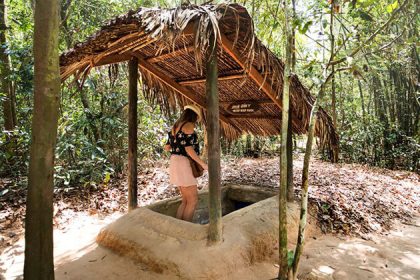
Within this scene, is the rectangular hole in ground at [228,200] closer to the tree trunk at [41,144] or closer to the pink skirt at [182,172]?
the pink skirt at [182,172]

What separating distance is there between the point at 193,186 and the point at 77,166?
3.38m

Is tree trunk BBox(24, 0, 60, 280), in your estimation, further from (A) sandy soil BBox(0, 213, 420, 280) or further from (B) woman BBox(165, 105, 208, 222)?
(B) woman BBox(165, 105, 208, 222)

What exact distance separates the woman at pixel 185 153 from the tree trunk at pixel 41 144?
1825mm

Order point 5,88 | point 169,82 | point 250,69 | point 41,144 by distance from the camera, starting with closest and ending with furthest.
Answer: point 41,144, point 250,69, point 169,82, point 5,88

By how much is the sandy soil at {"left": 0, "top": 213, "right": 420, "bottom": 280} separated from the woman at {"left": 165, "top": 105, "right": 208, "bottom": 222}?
3.38ft

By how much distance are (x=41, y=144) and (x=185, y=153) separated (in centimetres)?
196

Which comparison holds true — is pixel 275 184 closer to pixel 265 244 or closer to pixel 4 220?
pixel 265 244

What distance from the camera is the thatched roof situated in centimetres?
257

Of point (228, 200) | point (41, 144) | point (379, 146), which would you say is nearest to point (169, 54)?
point (41, 144)

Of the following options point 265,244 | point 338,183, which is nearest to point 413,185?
point 338,183

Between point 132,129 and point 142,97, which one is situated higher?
point 142,97

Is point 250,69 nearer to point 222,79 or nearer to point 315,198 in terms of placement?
point 222,79

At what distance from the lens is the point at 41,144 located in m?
1.79

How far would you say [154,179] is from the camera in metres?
6.59
